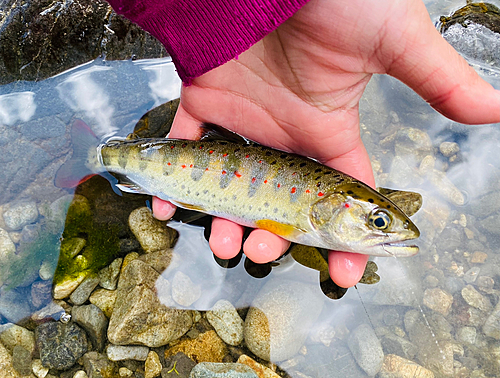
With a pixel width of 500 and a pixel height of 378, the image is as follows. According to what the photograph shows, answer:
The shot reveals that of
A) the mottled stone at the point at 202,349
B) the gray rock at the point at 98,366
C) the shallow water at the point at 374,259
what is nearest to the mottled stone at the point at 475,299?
the shallow water at the point at 374,259

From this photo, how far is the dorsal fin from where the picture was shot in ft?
11.2

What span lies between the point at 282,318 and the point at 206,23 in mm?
2669

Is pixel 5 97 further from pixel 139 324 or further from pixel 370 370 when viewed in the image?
pixel 370 370

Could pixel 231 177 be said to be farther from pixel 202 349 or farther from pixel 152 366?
pixel 152 366

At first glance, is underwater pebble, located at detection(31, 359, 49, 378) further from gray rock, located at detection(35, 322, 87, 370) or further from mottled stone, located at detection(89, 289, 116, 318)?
mottled stone, located at detection(89, 289, 116, 318)

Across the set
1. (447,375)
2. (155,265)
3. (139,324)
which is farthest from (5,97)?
(447,375)

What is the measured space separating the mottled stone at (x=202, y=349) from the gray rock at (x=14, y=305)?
1.51 metres

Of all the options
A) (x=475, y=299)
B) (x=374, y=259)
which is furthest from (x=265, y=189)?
(x=475, y=299)

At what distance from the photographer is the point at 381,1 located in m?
2.35

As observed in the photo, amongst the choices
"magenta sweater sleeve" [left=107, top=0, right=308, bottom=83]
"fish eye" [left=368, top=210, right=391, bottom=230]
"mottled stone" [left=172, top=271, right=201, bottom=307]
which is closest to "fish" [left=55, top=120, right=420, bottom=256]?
"fish eye" [left=368, top=210, right=391, bottom=230]

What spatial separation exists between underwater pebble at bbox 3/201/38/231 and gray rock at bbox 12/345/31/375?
4.04 ft

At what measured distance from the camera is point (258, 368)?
11.0 ft

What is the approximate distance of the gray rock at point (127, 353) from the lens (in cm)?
347

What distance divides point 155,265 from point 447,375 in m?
2.98
